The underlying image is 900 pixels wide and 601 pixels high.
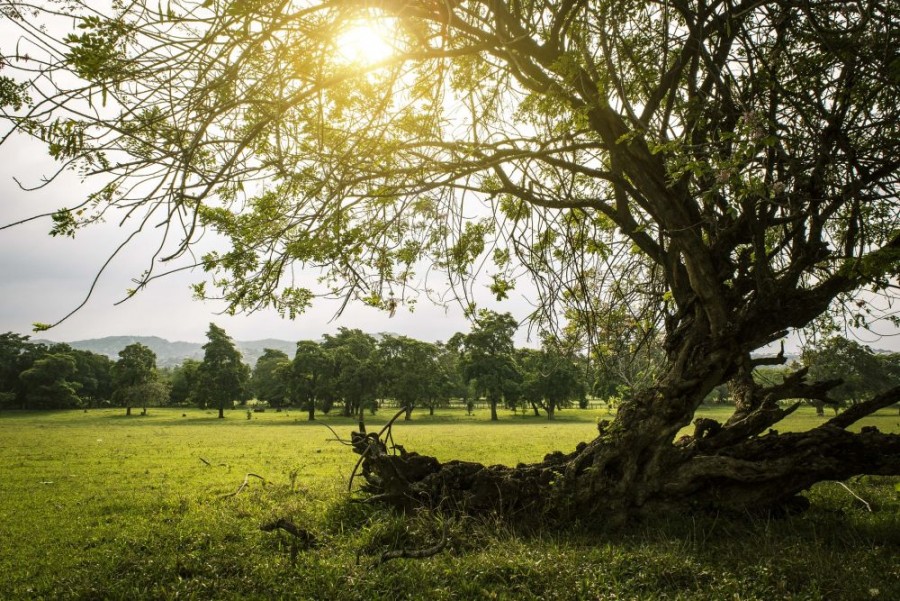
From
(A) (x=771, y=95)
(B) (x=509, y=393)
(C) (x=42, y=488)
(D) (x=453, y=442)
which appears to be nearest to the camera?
(A) (x=771, y=95)

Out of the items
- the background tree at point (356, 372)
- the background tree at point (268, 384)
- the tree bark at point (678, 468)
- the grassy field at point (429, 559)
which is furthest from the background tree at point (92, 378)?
the tree bark at point (678, 468)

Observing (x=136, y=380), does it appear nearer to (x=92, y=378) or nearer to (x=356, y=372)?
(x=92, y=378)

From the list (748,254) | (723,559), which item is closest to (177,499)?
(723,559)

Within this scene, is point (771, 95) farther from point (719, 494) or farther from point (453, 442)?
point (453, 442)

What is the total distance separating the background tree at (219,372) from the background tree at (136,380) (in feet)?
20.8

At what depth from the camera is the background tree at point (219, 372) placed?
2217 inches

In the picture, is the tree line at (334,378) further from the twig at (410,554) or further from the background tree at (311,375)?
the twig at (410,554)

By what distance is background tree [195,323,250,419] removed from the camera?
5631 centimetres

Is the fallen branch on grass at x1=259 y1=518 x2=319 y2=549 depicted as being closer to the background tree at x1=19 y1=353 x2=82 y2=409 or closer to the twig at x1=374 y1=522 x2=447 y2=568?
the twig at x1=374 y1=522 x2=447 y2=568

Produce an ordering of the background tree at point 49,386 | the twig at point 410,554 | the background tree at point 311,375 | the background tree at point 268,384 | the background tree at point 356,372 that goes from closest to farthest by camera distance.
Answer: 1. the twig at point 410,554
2. the background tree at point 356,372
3. the background tree at point 311,375
4. the background tree at point 49,386
5. the background tree at point 268,384

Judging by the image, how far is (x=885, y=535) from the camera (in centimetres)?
550

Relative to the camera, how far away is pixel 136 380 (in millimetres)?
61344

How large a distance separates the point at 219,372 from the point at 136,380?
14.0 metres

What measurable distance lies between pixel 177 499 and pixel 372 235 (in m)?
7.67
